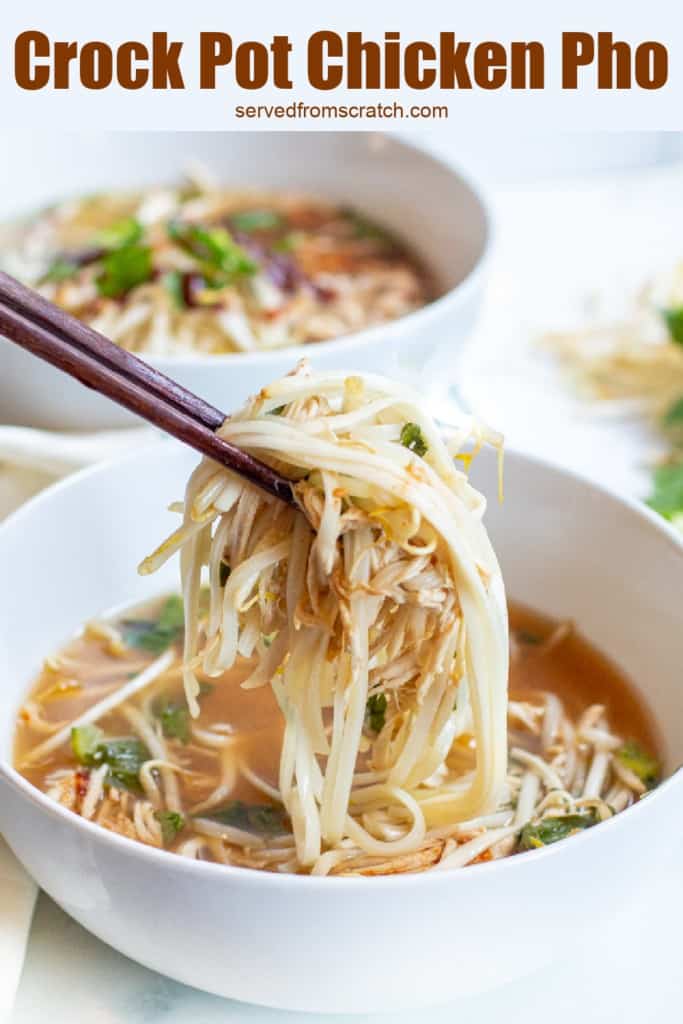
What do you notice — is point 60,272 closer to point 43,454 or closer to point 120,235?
point 120,235

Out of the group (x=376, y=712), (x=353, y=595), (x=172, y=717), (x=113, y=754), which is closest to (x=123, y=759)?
(x=113, y=754)

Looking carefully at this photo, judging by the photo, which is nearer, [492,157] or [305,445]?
[305,445]

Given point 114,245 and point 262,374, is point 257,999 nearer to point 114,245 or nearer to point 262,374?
point 262,374

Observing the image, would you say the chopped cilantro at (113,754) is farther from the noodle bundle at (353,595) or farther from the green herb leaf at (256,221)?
the green herb leaf at (256,221)

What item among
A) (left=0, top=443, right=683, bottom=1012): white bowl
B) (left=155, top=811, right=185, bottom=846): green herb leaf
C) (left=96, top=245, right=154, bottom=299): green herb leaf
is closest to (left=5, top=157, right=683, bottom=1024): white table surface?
(left=0, top=443, right=683, bottom=1012): white bowl

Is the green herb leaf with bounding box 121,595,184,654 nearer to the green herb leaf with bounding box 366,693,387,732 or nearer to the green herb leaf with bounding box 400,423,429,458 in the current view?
the green herb leaf with bounding box 366,693,387,732

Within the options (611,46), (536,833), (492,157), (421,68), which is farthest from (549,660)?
(492,157)

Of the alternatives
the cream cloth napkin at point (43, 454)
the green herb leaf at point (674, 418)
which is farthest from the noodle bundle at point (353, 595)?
the green herb leaf at point (674, 418)
